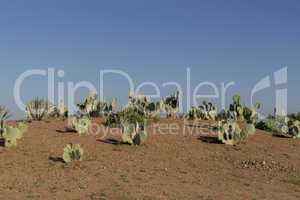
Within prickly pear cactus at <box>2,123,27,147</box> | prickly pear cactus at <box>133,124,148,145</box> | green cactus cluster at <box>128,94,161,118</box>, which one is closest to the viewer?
prickly pear cactus at <box>2,123,27,147</box>

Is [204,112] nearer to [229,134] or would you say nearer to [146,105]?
[146,105]

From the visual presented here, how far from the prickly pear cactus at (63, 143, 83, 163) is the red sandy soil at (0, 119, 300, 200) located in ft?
0.57

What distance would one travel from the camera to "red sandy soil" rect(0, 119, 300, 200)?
9.72 meters

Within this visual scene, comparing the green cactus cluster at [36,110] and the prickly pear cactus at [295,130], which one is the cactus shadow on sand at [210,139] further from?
the green cactus cluster at [36,110]

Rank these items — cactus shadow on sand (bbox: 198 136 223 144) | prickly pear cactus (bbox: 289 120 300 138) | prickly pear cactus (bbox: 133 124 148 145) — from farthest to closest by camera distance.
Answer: prickly pear cactus (bbox: 289 120 300 138) → cactus shadow on sand (bbox: 198 136 223 144) → prickly pear cactus (bbox: 133 124 148 145)

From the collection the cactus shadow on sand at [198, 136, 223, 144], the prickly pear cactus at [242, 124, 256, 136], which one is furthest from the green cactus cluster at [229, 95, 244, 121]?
the cactus shadow on sand at [198, 136, 223, 144]

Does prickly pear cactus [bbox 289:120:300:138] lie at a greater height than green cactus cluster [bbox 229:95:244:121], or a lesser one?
lesser

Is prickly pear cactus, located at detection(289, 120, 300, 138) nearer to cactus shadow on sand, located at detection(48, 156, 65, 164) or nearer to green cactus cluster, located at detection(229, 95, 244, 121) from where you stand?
green cactus cluster, located at detection(229, 95, 244, 121)

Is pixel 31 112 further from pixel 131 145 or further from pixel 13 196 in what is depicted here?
pixel 13 196

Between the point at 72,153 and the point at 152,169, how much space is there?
2089 millimetres

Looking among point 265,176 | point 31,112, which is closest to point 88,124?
point 31,112

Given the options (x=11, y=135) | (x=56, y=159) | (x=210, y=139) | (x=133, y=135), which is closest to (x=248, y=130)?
(x=210, y=139)

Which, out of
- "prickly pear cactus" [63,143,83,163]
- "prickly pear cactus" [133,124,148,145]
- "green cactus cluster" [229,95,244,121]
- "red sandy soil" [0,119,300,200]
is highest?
"green cactus cluster" [229,95,244,121]

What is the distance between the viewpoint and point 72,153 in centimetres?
1199
